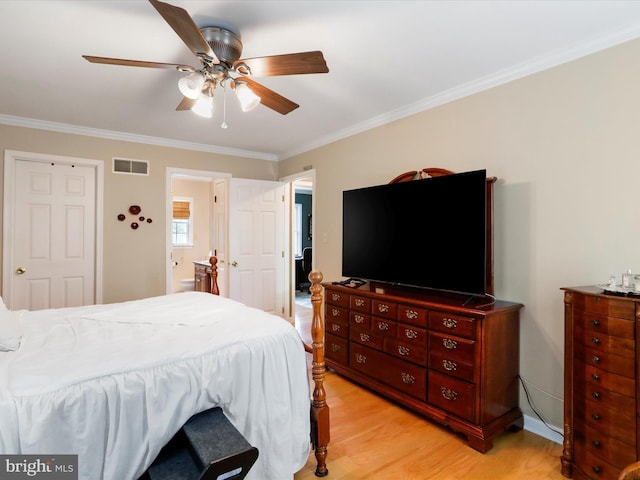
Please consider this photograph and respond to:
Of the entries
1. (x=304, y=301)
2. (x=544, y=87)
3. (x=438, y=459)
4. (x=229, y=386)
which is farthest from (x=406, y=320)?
(x=304, y=301)

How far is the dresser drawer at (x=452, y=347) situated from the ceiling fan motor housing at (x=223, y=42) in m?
2.21

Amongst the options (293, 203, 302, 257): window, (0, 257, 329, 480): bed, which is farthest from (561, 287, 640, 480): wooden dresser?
(293, 203, 302, 257): window

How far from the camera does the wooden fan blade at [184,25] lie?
1.38m

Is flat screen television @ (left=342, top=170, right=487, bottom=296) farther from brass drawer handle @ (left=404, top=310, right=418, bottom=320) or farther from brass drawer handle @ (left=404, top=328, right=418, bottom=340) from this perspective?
brass drawer handle @ (left=404, top=328, right=418, bottom=340)

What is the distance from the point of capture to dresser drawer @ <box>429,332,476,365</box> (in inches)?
87.4

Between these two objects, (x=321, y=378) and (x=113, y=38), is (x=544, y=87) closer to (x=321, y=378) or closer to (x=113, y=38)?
(x=321, y=378)

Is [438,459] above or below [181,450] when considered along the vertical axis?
below

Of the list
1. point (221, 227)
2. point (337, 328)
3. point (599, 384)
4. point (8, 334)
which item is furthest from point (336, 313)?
point (221, 227)

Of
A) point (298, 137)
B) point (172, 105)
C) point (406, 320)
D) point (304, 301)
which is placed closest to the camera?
point (406, 320)

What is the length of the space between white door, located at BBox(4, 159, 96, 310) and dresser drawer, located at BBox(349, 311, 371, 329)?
3.00 meters

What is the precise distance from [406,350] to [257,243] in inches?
112

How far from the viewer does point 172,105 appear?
317 centimetres

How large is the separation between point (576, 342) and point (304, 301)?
5.32m

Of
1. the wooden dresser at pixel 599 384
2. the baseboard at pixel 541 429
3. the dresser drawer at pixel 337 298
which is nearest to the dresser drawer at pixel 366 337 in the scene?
the dresser drawer at pixel 337 298
